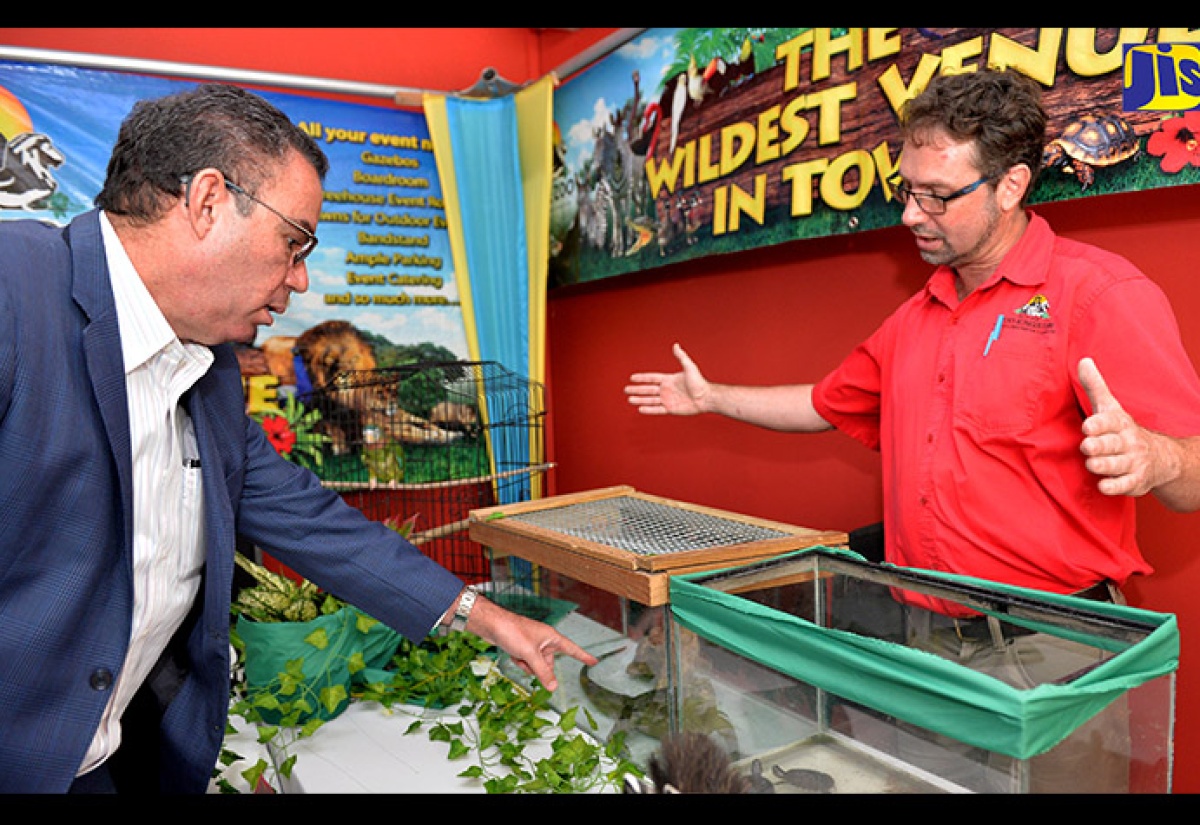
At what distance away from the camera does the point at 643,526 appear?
1.68 meters

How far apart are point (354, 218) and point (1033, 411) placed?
285 centimetres

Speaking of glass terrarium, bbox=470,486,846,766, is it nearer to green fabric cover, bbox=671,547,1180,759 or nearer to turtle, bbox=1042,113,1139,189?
green fabric cover, bbox=671,547,1180,759

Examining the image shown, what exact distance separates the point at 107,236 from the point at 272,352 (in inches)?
91.2

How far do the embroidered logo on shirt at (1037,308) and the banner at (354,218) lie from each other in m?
2.54

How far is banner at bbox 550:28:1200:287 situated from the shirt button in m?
2.01

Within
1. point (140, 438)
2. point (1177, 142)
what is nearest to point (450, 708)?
point (140, 438)

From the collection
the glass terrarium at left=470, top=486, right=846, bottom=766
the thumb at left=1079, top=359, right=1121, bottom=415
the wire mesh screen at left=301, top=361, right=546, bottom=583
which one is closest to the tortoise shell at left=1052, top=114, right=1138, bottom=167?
the thumb at left=1079, top=359, right=1121, bottom=415

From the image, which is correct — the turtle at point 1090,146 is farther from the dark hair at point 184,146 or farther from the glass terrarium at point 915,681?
the dark hair at point 184,146

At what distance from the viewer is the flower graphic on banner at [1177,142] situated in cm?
163

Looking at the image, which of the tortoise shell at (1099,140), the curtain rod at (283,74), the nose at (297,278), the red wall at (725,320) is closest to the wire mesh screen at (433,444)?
the red wall at (725,320)

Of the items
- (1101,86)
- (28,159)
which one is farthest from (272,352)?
(1101,86)

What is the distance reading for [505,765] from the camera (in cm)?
141

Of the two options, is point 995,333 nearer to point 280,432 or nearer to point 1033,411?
point 1033,411
